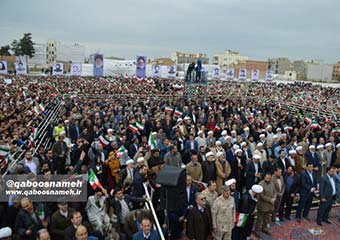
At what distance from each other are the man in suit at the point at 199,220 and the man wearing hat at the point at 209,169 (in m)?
1.78

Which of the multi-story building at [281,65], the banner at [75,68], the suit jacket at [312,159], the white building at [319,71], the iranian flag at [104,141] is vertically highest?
the multi-story building at [281,65]

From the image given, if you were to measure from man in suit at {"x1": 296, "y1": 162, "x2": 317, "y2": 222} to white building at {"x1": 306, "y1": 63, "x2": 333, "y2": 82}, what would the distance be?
4205 inches

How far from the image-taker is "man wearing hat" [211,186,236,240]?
518 centimetres

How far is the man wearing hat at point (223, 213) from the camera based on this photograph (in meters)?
5.18

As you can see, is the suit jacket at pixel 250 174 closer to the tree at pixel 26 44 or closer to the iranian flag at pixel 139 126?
the iranian flag at pixel 139 126

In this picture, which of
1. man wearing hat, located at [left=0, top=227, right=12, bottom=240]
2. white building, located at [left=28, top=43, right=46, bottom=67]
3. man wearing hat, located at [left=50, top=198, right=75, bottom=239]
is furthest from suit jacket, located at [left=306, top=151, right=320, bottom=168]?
white building, located at [left=28, top=43, right=46, bottom=67]

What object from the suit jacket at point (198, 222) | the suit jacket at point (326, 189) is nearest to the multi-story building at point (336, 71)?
the suit jacket at point (326, 189)

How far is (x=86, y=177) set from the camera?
5.79 m

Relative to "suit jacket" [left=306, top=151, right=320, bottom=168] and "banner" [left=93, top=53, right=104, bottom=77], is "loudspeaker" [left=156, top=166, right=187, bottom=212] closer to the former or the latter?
"suit jacket" [left=306, top=151, right=320, bottom=168]

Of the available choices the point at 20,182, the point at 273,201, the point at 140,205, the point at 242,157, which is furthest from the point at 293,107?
the point at 20,182

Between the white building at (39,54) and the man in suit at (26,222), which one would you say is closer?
the man in suit at (26,222)

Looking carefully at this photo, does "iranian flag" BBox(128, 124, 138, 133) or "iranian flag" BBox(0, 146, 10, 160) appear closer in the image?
"iranian flag" BBox(0, 146, 10, 160)

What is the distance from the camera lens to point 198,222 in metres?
5.11

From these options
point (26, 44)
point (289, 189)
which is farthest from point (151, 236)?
point (26, 44)
